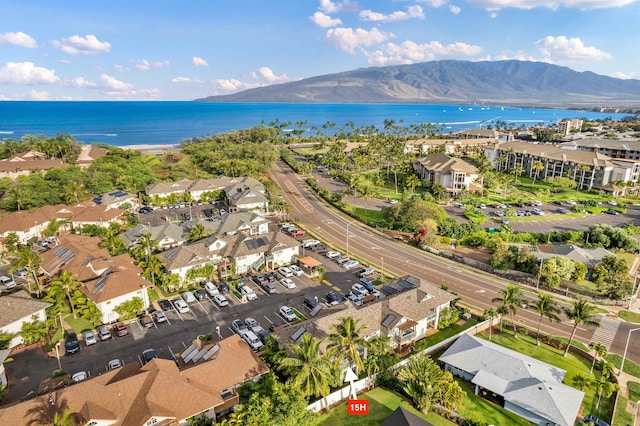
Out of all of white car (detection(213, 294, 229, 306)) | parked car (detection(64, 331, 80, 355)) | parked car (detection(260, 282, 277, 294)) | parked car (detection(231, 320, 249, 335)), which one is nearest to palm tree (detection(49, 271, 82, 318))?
parked car (detection(64, 331, 80, 355))

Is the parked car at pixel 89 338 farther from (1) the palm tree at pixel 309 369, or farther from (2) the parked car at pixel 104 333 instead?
(1) the palm tree at pixel 309 369

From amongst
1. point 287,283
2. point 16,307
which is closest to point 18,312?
point 16,307

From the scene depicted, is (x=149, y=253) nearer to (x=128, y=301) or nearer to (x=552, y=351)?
(x=128, y=301)

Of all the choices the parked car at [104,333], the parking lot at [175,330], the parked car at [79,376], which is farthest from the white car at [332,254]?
the parked car at [79,376]

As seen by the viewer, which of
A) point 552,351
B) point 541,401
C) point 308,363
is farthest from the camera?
point 552,351

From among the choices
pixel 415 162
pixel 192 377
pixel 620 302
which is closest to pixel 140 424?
pixel 192 377

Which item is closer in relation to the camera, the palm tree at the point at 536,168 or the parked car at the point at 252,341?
the parked car at the point at 252,341

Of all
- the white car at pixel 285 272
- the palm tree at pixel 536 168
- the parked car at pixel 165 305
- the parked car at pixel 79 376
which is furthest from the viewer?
the palm tree at pixel 536 168
